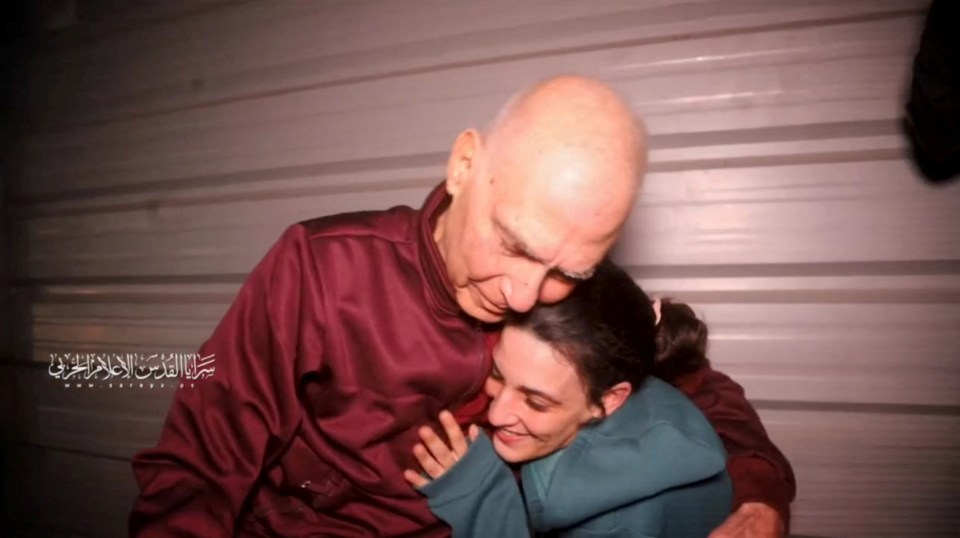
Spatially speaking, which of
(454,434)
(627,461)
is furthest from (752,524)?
(454,434)

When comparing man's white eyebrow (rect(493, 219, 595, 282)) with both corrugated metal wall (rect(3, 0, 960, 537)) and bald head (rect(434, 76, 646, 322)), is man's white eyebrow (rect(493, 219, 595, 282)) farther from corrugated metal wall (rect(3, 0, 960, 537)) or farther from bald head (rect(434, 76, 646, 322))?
corrugated metal wall (rect(3, 0, 960, 537))

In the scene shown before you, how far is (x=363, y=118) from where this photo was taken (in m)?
2.03

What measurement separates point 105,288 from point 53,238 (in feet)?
1.51

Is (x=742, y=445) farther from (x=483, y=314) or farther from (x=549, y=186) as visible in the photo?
(x=549, y=186)

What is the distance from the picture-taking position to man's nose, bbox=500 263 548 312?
2.96 feet

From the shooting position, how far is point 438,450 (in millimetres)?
1203

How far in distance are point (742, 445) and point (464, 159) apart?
1.06 m

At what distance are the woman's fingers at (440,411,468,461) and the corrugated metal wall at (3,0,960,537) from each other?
0.91 metres

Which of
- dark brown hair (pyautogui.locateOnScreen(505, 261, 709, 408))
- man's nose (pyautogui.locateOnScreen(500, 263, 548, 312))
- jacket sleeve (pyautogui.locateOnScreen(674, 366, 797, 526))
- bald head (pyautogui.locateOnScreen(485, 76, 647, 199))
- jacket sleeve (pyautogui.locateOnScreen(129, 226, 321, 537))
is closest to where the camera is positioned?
bald head (pyautogui.locateOnScreen(485, 76, 647, 199))

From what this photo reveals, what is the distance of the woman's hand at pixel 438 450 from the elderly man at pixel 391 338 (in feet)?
0.12

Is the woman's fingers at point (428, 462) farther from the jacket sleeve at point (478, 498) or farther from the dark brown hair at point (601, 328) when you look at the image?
the dark brown hair at point (601, 328)

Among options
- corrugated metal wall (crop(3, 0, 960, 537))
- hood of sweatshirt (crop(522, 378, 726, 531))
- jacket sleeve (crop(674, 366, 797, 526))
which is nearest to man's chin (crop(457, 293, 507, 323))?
hood of sweatshirt (crop(522, 378, 726, 531))

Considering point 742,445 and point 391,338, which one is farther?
point 742,445

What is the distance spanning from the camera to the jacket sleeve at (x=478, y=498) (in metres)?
1.21
